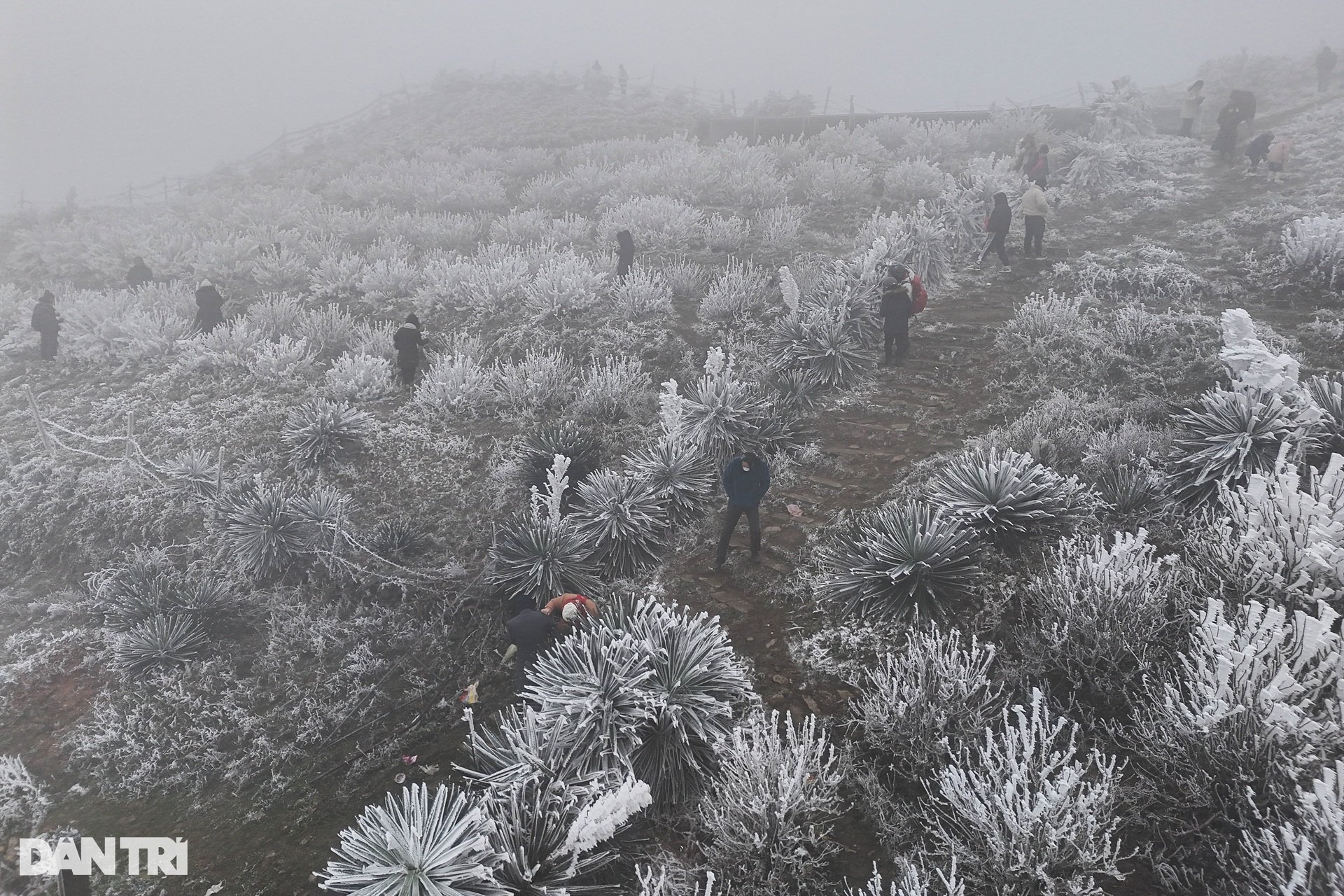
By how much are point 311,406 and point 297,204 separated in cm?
1189

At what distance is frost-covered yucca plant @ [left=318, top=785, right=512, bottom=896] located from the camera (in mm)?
2959

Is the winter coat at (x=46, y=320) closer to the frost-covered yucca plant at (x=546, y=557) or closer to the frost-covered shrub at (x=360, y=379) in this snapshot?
the frost-covered shrub at (x=360, y=379)

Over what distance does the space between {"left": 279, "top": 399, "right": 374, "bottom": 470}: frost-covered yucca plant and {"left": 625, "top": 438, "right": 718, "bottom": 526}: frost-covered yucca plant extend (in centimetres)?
346

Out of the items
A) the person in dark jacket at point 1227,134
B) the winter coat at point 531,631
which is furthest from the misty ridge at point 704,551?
the person in dark jacket at point 1227,134

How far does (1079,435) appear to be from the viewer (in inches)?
242

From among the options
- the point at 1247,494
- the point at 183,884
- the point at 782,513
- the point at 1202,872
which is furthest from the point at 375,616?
the point at 1247,494

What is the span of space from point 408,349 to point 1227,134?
18.1m

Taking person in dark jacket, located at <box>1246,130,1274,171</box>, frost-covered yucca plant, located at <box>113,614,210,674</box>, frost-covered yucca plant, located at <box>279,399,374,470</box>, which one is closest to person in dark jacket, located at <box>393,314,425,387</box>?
frost-covered yucca plant, located at <box>279,399,374,470</box>

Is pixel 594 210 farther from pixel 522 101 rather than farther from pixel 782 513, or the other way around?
pixel 522 101

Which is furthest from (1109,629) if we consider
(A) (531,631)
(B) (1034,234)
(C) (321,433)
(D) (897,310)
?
(B) (1034,234)

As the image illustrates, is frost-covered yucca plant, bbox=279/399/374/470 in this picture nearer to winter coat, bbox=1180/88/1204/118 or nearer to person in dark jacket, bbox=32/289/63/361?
person in dark jacket, bbox=32/289/63/361

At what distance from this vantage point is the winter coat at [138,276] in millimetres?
13188

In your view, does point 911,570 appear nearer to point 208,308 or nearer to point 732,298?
point 732,298

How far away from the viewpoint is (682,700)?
403 centimetres
